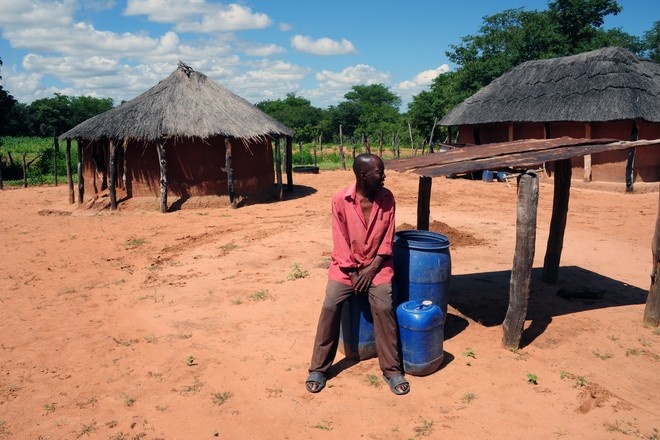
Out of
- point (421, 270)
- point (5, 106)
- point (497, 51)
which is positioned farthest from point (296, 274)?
point (497, 51)

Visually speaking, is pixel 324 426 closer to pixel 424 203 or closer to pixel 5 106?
pixel 424 203

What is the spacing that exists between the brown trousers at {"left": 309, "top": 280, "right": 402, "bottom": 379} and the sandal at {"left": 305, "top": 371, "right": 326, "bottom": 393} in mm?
39

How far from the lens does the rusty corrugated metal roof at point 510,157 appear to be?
4.30 m

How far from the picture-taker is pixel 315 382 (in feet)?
13.0

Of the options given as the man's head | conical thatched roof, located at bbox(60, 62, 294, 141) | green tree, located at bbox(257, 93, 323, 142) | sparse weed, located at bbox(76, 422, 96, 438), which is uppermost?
green tree, located at bbox(257, 93, 323, 142)

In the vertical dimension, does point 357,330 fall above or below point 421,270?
below

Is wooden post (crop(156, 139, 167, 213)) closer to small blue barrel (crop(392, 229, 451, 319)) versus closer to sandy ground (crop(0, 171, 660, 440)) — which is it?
sandy ground (crop(0, 171, 660, 440))

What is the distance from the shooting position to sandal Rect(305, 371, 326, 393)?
12.9ft

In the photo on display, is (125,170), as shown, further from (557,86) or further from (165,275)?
(557,86)

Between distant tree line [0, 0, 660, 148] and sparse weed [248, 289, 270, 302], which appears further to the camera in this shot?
distant tree line [0, 0, 660, 148]

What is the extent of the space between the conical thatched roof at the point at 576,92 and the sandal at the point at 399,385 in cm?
1298

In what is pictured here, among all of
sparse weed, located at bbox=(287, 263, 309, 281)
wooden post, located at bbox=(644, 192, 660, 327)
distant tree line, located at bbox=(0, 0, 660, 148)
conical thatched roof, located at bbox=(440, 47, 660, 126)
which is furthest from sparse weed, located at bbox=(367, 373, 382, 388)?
distant tree line, located at bbox=(0, 0, 660, 148)

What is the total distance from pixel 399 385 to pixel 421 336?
1.39ft

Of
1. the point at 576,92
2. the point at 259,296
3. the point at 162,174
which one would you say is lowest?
the point at 259,296
